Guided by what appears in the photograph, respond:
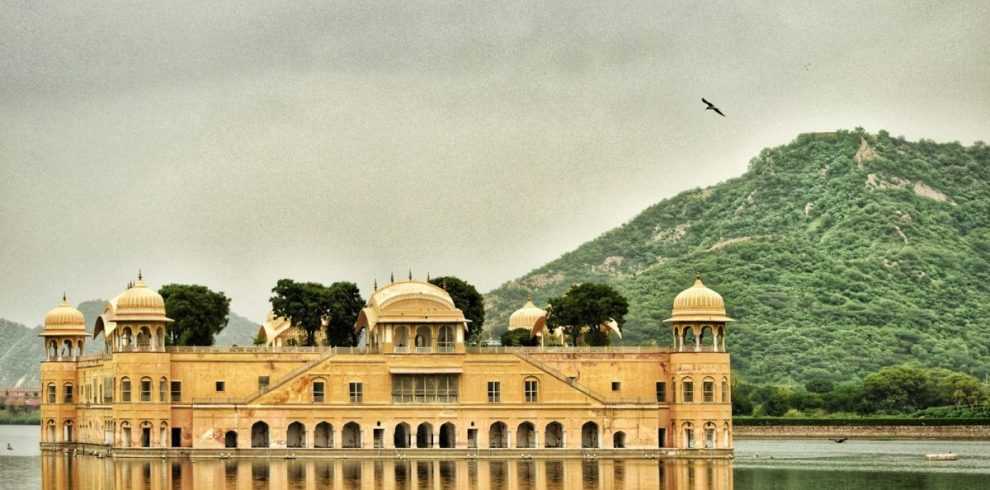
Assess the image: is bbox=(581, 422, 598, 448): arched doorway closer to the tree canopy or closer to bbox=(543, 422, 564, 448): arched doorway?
bbox=(543, 422, 564, 448): arched doorway

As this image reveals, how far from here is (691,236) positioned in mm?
182750

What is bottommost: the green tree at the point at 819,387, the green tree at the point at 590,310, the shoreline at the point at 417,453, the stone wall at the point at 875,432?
the stone wall at the point at 875,432

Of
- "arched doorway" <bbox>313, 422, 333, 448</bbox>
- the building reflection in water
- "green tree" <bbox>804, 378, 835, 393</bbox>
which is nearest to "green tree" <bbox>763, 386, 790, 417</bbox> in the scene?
"green tree" <bbox>804, 378, 835, 393</bbox>

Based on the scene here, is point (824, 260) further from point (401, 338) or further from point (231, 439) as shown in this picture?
point (231, 439)

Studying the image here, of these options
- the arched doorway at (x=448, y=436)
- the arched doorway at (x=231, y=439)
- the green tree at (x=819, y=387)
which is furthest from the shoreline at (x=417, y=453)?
the green tree at (x=819, y=387)

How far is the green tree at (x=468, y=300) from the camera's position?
99.2 metres

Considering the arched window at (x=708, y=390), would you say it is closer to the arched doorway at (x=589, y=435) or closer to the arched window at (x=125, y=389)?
the arched doorway at (x=589, y=435)

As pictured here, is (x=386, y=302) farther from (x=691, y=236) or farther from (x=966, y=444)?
(x=691, y=236)

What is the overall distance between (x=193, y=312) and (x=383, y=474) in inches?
1126

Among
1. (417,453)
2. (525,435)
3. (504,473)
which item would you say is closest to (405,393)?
(417,453)

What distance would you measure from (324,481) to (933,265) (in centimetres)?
9411

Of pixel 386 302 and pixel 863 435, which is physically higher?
pixel 386 302

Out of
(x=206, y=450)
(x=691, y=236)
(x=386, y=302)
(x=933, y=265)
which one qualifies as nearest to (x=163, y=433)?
(x=206, y=450)

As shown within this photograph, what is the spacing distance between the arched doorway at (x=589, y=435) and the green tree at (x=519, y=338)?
55.0ft
